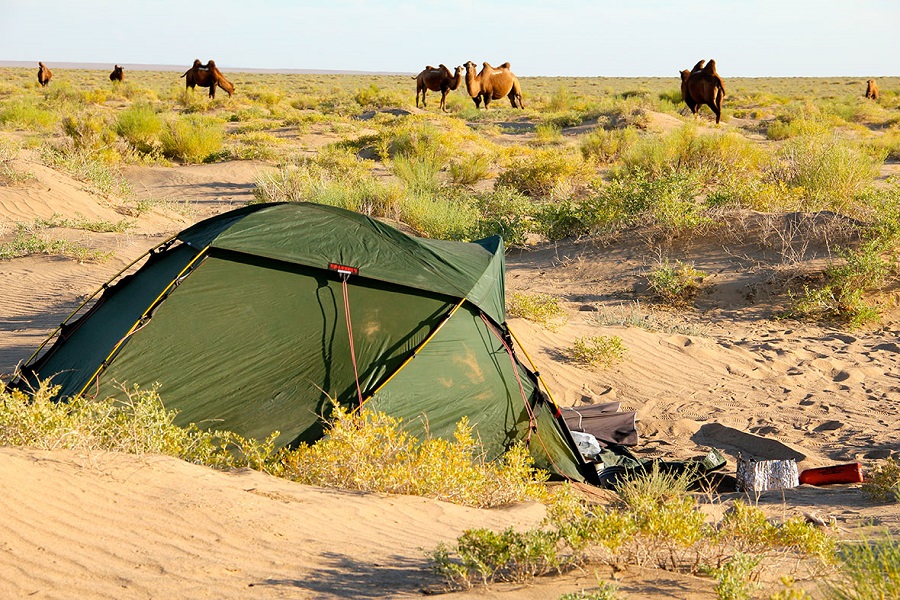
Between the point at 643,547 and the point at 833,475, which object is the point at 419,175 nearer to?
the point at 833,475

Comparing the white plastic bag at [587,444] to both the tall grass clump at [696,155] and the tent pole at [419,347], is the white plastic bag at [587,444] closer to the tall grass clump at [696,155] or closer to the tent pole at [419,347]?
the tent pole at [419,347]

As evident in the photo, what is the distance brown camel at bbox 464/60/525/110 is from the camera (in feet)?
105

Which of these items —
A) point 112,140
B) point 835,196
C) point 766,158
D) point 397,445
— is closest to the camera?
point 397,445

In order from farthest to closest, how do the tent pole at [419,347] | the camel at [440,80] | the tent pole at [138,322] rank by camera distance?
the camel at [440,80]
the tent pole at [419,347]
the tent pole at [138,322]

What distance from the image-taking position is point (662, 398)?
768 centimetres

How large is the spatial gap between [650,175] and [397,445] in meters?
12.2

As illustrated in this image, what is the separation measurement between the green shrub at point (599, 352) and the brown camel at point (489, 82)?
2465 cm

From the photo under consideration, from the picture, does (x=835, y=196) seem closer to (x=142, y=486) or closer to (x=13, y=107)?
(x=142, y=486)

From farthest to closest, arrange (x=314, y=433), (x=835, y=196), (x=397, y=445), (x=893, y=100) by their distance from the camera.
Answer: (x=893, y=100), (x=835, y=196), (x=314, y=433), (x=397, y=445)

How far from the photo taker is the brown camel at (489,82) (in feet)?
105

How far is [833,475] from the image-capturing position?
226 inches

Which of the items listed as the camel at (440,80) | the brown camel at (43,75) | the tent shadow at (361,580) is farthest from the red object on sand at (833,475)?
the brown camel at (43,75)

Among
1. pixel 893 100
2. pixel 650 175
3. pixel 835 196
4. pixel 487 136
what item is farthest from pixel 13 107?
pixel 893 100

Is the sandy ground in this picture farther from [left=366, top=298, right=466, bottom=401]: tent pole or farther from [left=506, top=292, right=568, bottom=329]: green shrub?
[left=366, top=298, right=466, bottom=401]: tent pole
